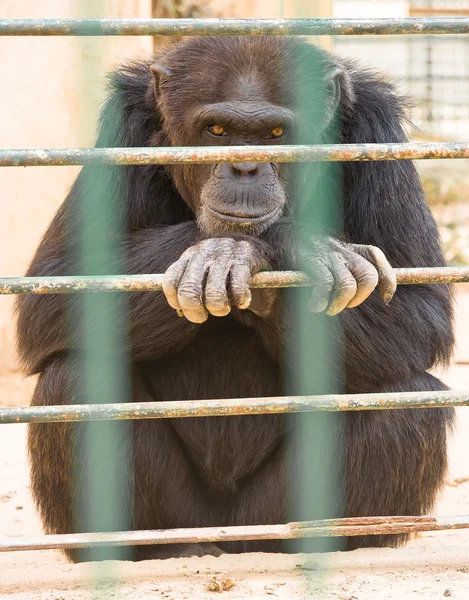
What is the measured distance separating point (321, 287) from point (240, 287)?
0.72ft

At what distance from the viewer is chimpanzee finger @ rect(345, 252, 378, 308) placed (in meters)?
2.61

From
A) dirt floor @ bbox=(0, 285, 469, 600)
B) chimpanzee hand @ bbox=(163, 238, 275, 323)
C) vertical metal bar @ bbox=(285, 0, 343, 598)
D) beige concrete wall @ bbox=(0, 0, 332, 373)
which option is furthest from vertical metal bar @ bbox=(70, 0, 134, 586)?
beige concrete wall @ bbox=(0, 0, 332, 373)

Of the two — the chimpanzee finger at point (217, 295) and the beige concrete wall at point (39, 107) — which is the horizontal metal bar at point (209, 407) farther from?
the beige concrete wall at point (39, 107)

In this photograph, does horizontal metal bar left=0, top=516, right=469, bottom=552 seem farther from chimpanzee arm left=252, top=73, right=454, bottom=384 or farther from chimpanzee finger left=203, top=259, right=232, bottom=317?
chimpanzee arm left=252, top=73, right=454, bottom=384

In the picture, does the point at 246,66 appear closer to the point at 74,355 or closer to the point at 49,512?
the point at 74,355

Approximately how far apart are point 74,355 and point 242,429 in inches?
24.8

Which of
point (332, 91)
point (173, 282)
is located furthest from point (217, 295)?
point (332, 91)

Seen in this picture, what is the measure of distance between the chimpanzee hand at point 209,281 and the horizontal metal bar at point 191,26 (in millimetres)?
585

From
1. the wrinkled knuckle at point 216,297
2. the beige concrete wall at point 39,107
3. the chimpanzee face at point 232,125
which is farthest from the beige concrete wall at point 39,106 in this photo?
the wrinkled knuckle at point 216,297

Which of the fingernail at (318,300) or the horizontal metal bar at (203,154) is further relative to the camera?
the fingernail at (318,300)

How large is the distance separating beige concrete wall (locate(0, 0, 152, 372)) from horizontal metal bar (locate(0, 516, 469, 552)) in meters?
3.29

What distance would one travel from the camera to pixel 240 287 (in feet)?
8.38

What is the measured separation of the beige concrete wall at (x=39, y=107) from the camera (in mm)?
5590

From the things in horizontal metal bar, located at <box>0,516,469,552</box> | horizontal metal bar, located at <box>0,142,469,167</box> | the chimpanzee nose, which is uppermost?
the chimpanzee nose
